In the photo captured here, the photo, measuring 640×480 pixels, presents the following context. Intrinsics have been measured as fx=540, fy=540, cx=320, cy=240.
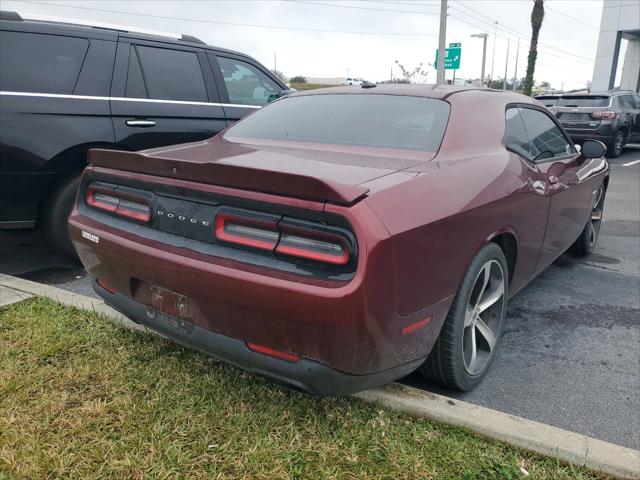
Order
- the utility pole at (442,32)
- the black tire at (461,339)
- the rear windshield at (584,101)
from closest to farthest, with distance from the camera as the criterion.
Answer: the black tire at (461,339)
the rear windshield at (584,101)
the utility pole at (442,32)

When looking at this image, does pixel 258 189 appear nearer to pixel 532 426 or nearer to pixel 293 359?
pixel 293 359

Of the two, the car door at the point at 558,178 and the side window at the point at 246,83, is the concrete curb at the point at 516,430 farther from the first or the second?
the side window at the point at 246,83

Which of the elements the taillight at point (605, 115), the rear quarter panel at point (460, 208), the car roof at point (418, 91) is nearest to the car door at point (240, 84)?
the car roof at point (418, 91)

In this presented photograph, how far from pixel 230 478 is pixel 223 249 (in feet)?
2.83

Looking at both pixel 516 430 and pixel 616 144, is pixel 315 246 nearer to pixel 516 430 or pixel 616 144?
pixel 516 430

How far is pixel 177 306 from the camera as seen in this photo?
2.29 meters

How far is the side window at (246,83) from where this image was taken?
5.36m

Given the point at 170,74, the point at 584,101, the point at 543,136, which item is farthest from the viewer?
the point at 584,101

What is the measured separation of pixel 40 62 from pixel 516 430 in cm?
397

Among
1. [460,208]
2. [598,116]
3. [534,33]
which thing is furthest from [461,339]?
[534,33]

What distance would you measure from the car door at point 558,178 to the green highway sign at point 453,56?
17.5 metres

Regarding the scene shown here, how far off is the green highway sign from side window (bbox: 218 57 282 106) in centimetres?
1649

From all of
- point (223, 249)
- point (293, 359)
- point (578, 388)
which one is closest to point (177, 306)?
point (223, 249)

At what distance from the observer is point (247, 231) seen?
82.9 inches
